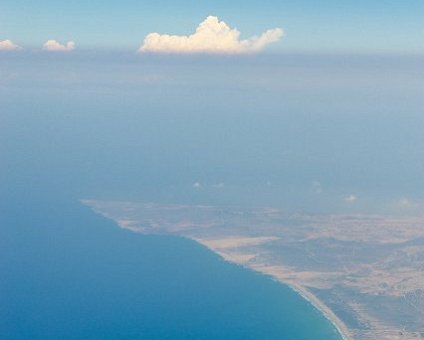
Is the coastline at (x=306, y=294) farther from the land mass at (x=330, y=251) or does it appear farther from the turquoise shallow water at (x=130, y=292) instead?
the turquoise shallow water at (x=130, y=292)

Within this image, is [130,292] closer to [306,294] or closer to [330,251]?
[306,294]

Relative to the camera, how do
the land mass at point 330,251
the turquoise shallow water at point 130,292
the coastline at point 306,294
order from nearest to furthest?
the turquoise shallow water at point 130,292
the coastline at point 306,294
the land mass at point 330,251

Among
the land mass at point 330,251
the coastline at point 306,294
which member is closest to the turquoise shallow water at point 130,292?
the coastline at point 306,294

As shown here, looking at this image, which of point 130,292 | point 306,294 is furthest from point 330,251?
point 130,292

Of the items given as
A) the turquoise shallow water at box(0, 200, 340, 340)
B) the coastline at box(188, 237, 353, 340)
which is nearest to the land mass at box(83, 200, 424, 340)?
the coastline at box(188, 237, 353, 340)

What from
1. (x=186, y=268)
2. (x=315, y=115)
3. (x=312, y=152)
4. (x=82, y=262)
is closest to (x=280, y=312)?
(x=186, y=268)

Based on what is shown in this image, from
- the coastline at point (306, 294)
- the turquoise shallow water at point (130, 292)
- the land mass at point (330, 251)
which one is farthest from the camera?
the land mass at point (330, 251)
